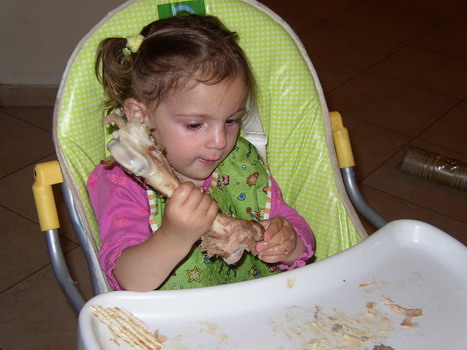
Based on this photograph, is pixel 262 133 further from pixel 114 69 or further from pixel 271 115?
pixel 114 69

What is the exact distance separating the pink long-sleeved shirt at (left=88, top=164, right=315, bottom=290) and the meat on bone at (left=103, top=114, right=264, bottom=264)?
0.13 meters

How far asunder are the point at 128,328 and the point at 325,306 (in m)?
0.24

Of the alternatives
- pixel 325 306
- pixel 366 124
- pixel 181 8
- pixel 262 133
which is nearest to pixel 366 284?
pixel 325 306

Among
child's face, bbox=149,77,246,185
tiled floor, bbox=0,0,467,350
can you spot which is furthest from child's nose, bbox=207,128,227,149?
tiled floor, bbox=0,0,467,350

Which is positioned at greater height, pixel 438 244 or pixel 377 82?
pixel 438 244

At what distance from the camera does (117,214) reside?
92cm

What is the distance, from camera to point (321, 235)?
108 cm

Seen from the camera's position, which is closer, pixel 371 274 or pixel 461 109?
pixel 371 274

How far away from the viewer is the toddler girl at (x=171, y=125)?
34.9 inches

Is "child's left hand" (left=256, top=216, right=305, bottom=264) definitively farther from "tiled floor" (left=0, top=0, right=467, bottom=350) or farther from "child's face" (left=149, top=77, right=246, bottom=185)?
"tiled floor" (left=0, top=0, right=467, bottom=350)

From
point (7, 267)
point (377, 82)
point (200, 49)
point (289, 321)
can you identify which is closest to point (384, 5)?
point (377, 82)

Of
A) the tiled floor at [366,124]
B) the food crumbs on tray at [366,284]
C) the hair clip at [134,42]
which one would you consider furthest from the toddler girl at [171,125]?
the tiled floor at [366,124]

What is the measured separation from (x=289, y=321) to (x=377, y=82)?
1.86 meters

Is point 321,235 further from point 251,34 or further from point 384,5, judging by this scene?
point 384,5
